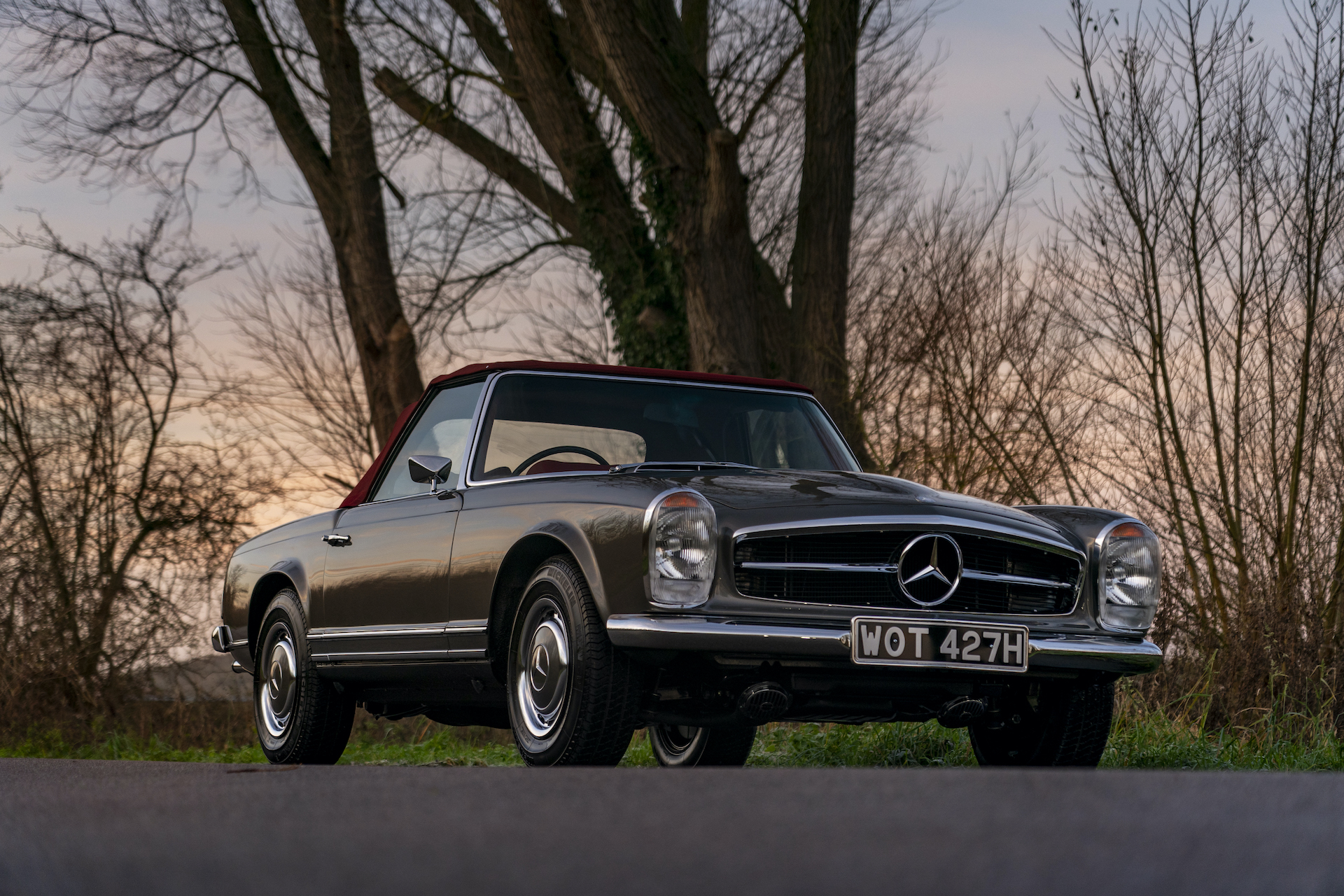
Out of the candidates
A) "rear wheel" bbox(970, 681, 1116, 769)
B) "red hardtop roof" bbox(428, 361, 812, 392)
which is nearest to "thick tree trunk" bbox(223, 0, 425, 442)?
"red hardtop roof" bbox(428, 361, 812, 392)

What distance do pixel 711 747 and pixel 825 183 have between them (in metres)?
8.45

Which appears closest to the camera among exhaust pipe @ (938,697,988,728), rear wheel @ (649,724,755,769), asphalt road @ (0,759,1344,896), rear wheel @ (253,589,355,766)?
asphalt road @ (0,759,1344,896)

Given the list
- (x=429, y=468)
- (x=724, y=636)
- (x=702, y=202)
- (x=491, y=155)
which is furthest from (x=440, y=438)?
(x=491, y=155)

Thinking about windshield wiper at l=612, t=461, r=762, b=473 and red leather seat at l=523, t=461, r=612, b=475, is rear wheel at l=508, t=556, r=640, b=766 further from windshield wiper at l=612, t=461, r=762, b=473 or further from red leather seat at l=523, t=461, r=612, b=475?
red leather seat at l=523, t=461, r=612, b=475

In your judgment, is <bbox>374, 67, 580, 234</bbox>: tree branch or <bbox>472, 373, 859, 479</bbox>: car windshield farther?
<bbox>374, 67, 580, 234</bbox>: tree branch

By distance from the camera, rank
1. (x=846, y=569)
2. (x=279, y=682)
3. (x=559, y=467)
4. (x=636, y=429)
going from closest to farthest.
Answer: (x=846, y=569)
(x=559, y=467)
(x=636, y=429)
(x=279, y=682)

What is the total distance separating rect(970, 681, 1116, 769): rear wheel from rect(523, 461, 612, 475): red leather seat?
183 centimetres

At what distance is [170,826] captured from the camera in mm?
3320

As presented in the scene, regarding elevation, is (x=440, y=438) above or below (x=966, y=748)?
above

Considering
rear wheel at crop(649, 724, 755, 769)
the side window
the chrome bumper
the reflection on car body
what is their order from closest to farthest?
1. the chrome bumper
2. the reflection on car body
3. the side window
4. rear wheel at crop(649, 724, 755, 769)

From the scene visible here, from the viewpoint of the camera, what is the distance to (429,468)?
6422 mm

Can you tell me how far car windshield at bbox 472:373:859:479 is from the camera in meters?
6.58

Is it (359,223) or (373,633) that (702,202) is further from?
(373,633)

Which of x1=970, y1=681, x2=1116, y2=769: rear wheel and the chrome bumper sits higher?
the chrome bumper
